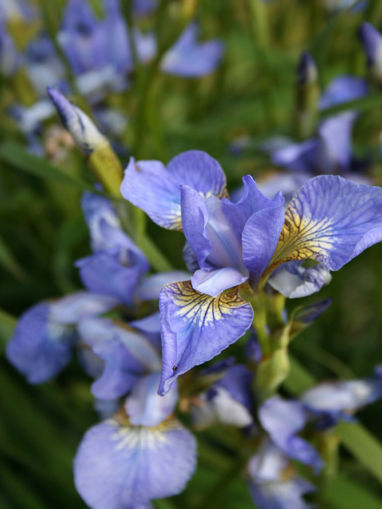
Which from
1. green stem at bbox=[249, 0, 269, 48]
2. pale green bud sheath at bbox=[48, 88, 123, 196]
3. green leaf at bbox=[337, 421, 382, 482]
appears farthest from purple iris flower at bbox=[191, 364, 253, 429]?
green stem at bbox=[249, 0, 269, 48]

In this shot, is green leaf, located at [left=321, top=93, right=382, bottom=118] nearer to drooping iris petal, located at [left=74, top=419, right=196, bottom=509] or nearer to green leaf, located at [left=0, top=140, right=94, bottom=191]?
green leaf, located at [left=0, top=140, right=94, bottom=191]

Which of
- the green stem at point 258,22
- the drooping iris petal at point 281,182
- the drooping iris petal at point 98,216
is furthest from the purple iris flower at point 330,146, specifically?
the drooping iris petal at point 98,216

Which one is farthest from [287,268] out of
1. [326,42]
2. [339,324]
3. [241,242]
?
[339,324]

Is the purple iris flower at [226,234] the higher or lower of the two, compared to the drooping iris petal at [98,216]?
higher

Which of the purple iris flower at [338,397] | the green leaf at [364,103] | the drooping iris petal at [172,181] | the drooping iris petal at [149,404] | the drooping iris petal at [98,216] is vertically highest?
the drooping iris petal at [172,181]

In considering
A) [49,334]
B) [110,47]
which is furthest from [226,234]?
[110,47]

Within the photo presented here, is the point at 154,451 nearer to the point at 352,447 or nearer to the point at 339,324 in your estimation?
the point at 352,447

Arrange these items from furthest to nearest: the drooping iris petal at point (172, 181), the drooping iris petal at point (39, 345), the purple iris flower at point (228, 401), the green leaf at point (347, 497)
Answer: the green leaf at point (347, 497) → the drooping iris petal at point (39, 345) → the purple iris flower at point (228, 401) → the drooping iris petal at point (172, 181)

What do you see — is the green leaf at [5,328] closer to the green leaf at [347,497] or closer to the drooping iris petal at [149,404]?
the drooping iris petal at [149,404]
